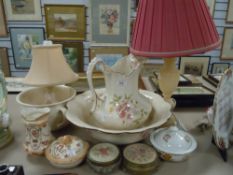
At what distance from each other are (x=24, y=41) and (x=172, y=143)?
5.60ft

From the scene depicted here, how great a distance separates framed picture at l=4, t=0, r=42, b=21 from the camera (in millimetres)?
1830

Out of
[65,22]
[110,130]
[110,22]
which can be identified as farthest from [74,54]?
[110,130]

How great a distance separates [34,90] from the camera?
31.4 inches

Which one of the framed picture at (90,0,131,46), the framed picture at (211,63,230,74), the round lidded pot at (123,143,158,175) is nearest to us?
the round lidded pot at (123,143,158,175)

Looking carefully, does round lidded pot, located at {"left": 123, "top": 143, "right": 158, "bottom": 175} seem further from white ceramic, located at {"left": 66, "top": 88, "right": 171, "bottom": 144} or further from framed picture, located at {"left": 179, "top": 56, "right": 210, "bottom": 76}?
framed picture, located at {"left": 179, "top": 56, "right": 210, "bottom": 76}

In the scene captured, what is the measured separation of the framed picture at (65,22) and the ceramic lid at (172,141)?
4.72 ft

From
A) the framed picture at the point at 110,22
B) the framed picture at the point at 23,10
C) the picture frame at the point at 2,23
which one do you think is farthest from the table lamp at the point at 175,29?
the picture frame at the point at 2,23

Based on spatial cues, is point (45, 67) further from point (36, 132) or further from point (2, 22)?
point (2, 22)

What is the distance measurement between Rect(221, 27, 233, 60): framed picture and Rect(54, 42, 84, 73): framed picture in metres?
1.26

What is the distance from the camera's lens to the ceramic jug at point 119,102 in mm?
628

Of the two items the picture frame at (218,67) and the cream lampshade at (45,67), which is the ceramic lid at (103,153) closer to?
the cream lampshade at (45,67)

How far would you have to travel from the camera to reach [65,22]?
186cm

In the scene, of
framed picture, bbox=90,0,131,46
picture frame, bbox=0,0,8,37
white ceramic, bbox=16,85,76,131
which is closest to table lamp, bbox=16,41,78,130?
white ceramic, bbox=16,85,76,131

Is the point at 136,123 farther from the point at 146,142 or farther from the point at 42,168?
the point at 42,168
